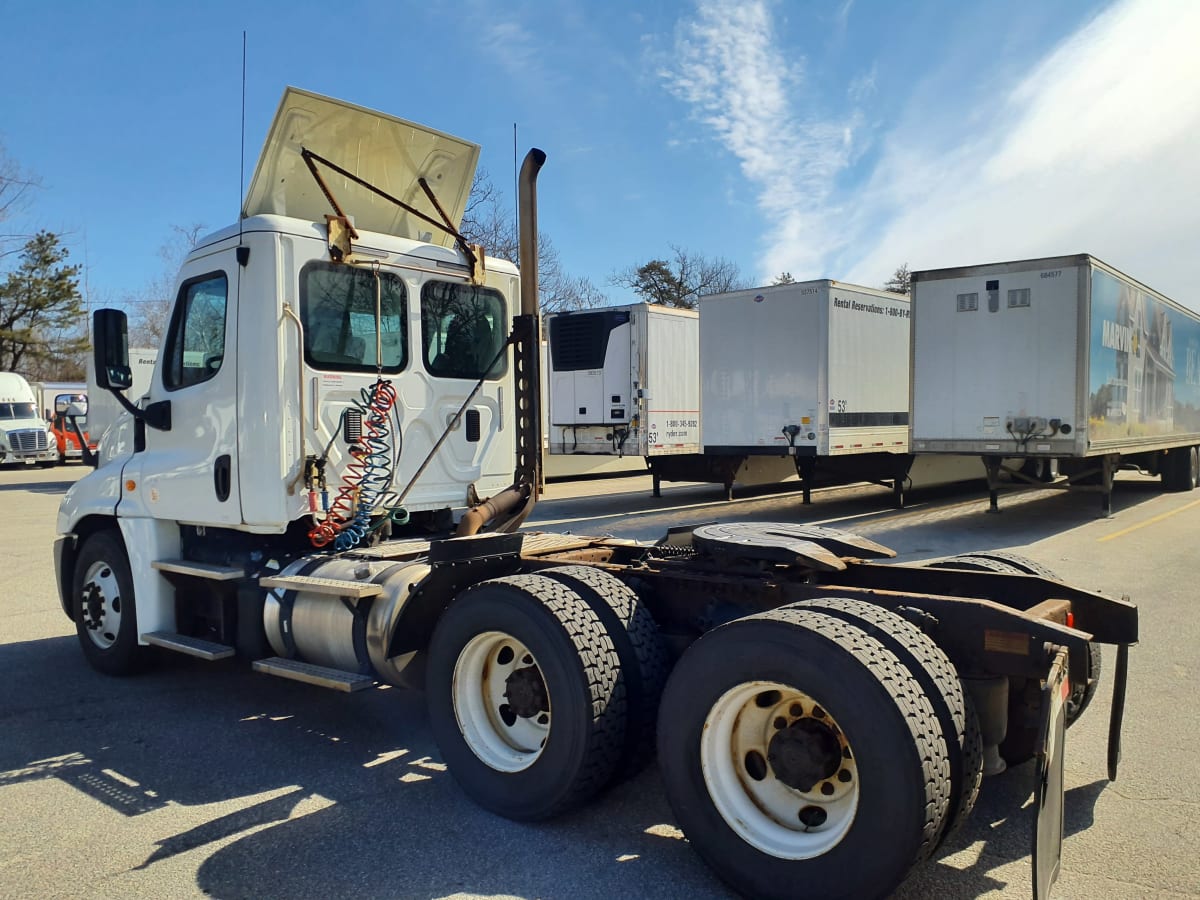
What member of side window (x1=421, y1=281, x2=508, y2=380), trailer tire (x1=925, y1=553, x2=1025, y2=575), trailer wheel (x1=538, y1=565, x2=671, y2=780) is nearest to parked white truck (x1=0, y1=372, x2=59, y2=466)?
side window (x1=421, y1=281, x2=508, y2=380)

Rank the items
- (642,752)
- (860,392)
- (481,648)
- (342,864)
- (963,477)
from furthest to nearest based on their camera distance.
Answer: (963,477)
(860,392)
(481,648)
(642,752)
(342,864)

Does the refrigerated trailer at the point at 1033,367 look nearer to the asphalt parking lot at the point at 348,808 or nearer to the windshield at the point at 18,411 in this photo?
the asphalt parking lot at the point at 348,808

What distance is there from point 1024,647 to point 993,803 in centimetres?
114

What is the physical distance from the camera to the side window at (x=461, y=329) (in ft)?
18.8

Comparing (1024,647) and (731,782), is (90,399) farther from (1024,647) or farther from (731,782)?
(1024,647)

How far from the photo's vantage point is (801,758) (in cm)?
307

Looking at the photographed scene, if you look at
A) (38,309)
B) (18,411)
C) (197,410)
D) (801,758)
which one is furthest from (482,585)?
(38,309)

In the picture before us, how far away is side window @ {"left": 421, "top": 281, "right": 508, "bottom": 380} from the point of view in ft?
18.8

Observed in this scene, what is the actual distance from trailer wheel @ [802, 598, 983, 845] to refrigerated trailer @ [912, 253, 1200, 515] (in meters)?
11.1

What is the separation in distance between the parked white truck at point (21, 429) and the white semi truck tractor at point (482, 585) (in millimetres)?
28548

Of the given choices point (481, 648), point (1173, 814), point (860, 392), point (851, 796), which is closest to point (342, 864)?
point (481, 648)

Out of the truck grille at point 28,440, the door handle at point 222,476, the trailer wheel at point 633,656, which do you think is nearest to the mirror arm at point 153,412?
the door handle at point 222,476

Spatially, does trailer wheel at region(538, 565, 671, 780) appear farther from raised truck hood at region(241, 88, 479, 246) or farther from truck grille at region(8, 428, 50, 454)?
truck grille at region(8, 428, 50, 454)

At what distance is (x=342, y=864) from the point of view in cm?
346
